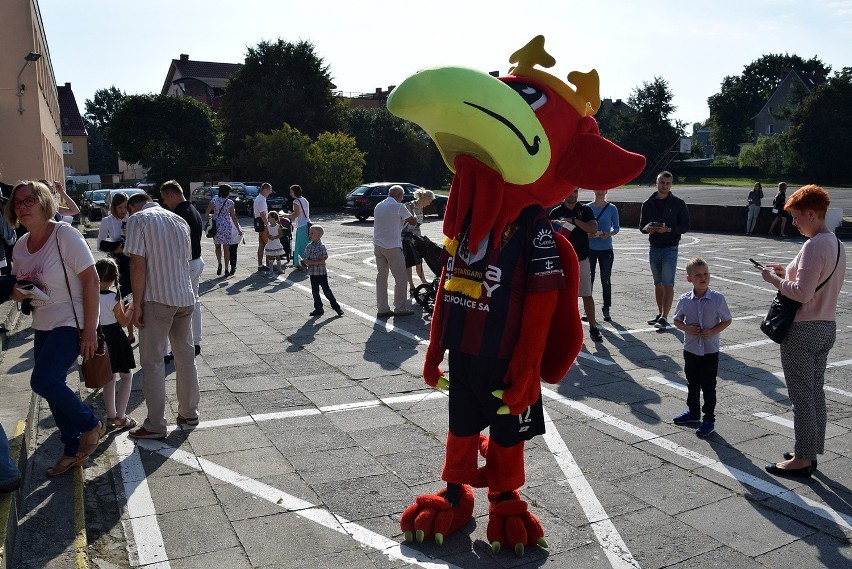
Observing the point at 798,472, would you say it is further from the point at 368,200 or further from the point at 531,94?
the point at 368,200

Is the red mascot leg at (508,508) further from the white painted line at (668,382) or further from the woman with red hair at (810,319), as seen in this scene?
the white painted line at (668,382)

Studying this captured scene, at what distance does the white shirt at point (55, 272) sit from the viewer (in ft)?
15.0

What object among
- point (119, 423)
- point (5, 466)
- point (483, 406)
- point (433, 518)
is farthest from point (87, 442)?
point (483, 406)

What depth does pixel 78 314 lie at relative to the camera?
4.69 m

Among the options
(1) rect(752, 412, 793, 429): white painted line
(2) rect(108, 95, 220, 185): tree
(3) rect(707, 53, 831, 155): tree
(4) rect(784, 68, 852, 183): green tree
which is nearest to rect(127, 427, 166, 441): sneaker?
(1) rect(752, 412, 793, 429): white painted line

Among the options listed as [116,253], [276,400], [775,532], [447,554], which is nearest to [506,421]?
[447,554]

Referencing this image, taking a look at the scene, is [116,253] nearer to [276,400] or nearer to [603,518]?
[276,400]

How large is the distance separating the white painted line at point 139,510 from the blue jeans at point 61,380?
0.41 m

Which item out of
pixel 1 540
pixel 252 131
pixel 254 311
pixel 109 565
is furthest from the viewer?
pixel 252 131

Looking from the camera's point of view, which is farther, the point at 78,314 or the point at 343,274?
the point at 343,274

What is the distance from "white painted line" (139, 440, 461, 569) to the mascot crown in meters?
2.70

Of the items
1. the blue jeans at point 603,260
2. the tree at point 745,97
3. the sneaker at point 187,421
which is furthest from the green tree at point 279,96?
the tree at point 745,97

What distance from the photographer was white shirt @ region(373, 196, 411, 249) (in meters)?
10.2

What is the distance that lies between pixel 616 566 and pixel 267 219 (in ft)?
38.5
